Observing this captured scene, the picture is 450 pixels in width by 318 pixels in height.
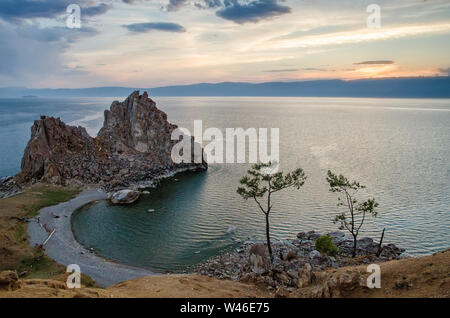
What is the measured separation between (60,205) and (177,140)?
41.1 metres

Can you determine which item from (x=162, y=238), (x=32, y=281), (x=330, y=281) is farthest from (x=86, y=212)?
(x=330, y=281)

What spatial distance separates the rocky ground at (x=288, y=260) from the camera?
31016 millimetres

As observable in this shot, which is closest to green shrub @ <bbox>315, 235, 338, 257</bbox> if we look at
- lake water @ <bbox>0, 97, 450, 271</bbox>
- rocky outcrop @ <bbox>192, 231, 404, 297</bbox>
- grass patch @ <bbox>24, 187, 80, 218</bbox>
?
rocky outcrop @ <bbox>192, 231, 404, 297</bbox>

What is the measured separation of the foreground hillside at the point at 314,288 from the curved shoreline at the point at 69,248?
819 centimetres

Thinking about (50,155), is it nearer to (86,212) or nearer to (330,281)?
(86,212)

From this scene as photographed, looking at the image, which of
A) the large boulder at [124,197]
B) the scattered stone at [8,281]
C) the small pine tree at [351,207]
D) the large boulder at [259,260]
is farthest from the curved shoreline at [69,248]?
the small pine tree at [351,207]

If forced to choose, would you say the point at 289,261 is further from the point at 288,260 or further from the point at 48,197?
the point at 48,197

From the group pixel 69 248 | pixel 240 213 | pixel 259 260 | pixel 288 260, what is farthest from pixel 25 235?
pixel 288 260

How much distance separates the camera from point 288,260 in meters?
37.1

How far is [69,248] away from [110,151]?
152 ft

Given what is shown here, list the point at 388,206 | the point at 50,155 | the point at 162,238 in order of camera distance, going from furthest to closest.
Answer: the point at 50,155
the point at 388,206
the point at 162,238

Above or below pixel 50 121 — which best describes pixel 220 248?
below

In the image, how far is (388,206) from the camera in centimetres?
5806

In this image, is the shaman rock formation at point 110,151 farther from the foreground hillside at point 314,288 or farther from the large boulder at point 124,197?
the foreground hillside at point 314,288
